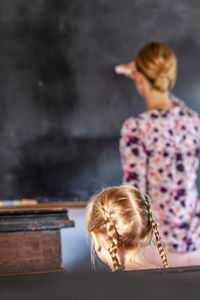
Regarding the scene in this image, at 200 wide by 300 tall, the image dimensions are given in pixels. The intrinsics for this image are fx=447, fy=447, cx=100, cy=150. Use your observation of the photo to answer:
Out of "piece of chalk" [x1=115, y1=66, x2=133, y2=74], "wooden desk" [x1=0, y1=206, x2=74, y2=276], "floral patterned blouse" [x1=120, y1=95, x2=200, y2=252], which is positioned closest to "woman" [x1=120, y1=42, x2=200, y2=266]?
"floral patterned blouse" [x1=120, y1=95, x2=200, y2=252]

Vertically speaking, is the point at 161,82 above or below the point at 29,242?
above

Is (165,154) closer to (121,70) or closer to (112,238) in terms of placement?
(121,70)

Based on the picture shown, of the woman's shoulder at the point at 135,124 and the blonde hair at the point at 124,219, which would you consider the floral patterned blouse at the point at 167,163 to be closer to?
the woman's shoulder at the point at 135,124

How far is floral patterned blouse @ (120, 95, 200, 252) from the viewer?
2.01 m

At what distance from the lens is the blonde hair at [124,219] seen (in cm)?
102

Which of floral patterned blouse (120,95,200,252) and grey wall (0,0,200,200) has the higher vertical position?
grey wall (0,0,200,200)

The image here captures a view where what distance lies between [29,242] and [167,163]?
101 cm

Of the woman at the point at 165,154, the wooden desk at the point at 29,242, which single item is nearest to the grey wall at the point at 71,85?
the woman at the point at 165,154

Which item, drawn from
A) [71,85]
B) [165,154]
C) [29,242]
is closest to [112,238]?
[29,242]

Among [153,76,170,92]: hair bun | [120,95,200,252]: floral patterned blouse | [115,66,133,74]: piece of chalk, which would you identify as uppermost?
[115,66,133,74]: piece of chalk

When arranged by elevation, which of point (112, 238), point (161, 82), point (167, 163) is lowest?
point (112, 238)

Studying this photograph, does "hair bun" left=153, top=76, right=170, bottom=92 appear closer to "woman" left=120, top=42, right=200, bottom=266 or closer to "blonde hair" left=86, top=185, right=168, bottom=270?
"woman" left=120, top=42, right=200, bottom=266

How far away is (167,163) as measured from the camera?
79.5 inches

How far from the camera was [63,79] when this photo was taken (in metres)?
2.39
